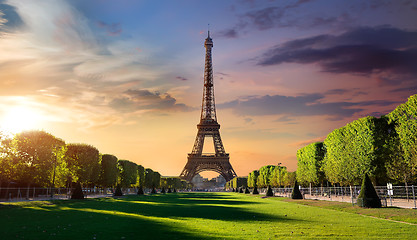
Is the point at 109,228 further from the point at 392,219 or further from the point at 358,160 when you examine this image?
the point at 358,160

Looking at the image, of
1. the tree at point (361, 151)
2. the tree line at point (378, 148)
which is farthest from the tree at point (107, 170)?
the tree at point (361, 151)

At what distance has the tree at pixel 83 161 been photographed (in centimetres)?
5406

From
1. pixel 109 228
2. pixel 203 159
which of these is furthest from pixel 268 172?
pixel 109 228

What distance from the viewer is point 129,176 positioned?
73688 millimetres

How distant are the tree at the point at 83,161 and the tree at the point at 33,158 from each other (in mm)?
7650

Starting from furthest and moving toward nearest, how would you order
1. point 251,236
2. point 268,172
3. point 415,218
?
1. point 268,172
2. point 415,218
3. point 251,236

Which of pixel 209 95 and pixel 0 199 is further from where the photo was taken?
pixel 209 95

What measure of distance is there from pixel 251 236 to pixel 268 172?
79245mm

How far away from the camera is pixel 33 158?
4347 centimetres

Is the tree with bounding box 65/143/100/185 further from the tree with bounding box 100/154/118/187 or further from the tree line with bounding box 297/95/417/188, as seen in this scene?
the tree line with bounding box 297/95/417/188

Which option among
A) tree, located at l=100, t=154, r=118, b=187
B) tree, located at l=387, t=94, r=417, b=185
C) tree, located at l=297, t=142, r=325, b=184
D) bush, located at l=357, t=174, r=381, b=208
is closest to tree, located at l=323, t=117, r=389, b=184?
tree, located at l=387, t=94, r=417, b=185

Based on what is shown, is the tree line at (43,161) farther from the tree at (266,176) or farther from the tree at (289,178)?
the tree at (266,176)

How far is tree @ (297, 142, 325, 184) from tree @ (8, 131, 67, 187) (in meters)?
37.0

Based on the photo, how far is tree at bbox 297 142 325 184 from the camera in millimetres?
52781
